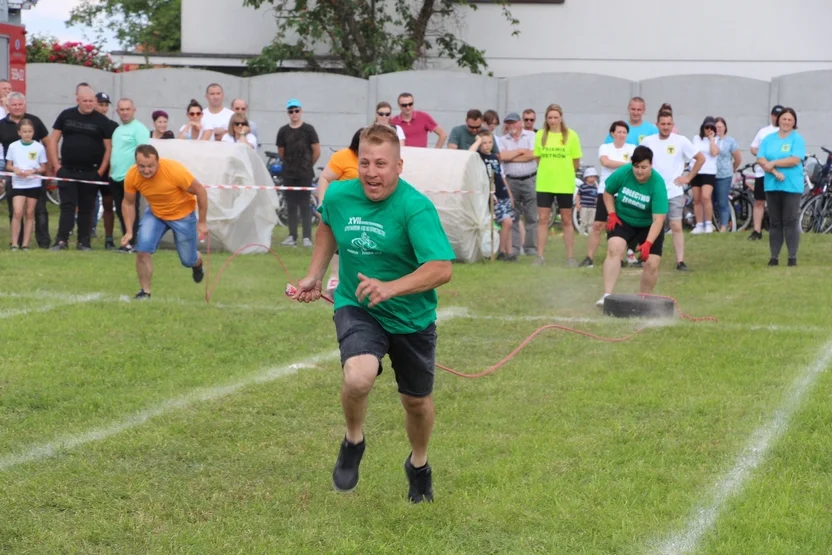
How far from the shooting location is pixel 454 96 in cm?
2208

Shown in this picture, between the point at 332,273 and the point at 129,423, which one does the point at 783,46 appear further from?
the point at 129,423

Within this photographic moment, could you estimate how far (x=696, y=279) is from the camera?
1395 centimetres

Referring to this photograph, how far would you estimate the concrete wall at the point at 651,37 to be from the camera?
84.4 feet

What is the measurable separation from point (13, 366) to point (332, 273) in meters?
4.90

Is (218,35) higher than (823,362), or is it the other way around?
(218,35)

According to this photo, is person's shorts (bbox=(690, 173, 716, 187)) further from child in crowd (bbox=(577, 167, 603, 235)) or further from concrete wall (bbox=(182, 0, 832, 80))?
concrete wall (bbox=(182, 0, 832, 80))

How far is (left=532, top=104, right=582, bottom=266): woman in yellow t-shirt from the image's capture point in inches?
587

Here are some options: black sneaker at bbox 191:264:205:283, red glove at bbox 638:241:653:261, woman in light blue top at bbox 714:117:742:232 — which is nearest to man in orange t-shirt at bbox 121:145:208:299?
black sneaker at bbox 191:264:205:283

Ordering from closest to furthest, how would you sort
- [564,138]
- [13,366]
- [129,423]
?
[129,423], [13,366], [564,138]

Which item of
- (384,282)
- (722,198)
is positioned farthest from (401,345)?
(722,198)

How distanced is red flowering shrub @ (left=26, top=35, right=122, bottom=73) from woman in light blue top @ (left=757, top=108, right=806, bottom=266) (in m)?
19.5

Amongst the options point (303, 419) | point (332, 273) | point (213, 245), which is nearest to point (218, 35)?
point (213, 245)

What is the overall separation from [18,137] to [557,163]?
7234 mm

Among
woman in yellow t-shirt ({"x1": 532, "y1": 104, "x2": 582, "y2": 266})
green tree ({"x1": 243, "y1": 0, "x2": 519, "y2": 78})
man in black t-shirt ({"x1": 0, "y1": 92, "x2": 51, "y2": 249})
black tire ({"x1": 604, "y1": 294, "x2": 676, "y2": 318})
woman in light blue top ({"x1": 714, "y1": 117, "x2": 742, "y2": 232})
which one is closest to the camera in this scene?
black tire ({"x1": 604, "y1": 294, "x2": 676, "y2": 318})
